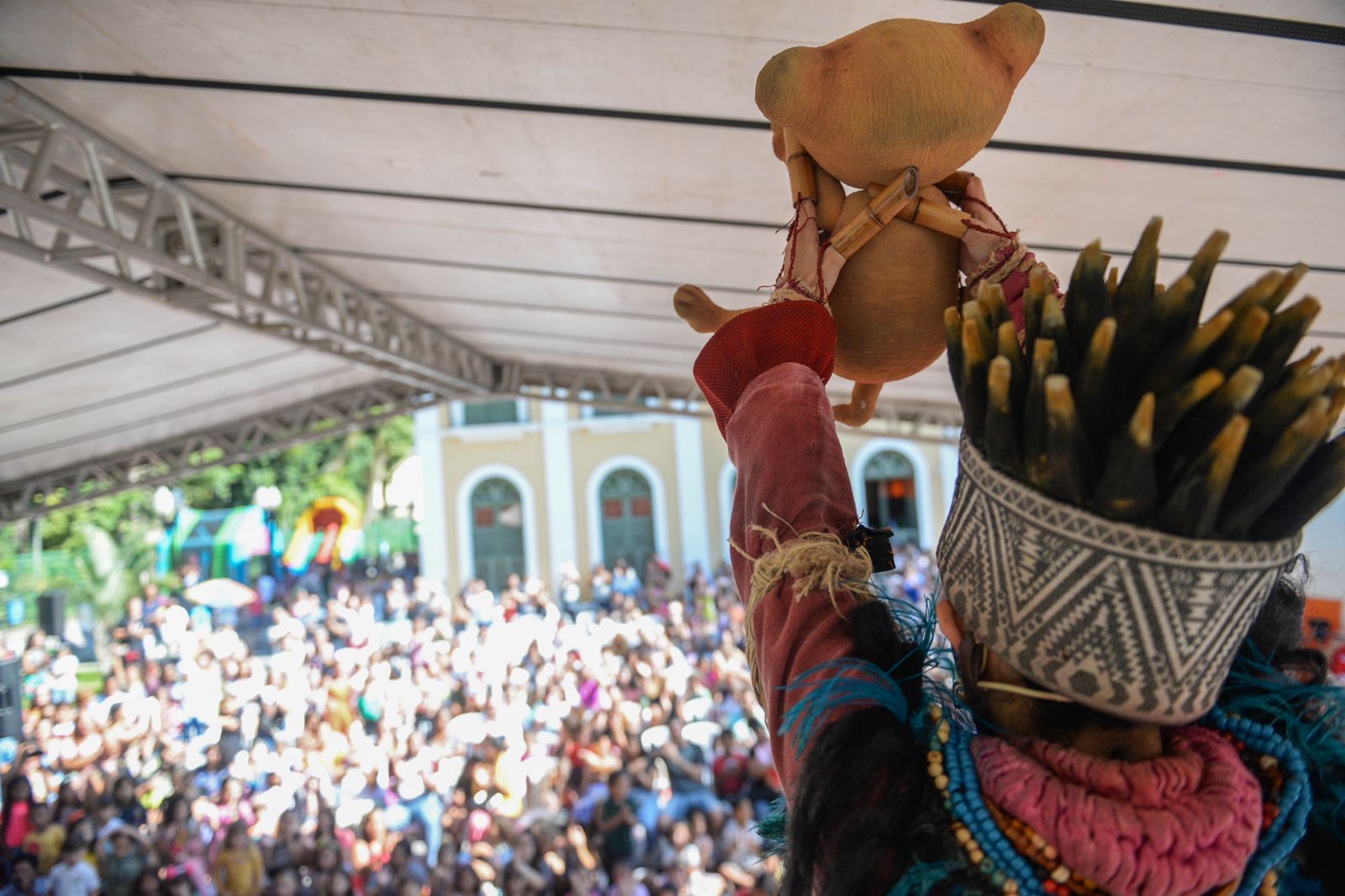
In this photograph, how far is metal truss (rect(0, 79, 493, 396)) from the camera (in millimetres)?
2928

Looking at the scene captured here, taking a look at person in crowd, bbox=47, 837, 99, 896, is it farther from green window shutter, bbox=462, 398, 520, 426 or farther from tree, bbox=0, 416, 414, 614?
tree, bbox=0, 416, 414, 614

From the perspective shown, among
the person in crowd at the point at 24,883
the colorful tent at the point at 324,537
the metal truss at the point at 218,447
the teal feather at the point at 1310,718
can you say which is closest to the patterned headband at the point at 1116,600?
the teal feather at the point at 1310,718

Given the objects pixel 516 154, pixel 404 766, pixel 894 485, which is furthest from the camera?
pixel 894 485

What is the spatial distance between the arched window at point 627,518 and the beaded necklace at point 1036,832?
12.9 m

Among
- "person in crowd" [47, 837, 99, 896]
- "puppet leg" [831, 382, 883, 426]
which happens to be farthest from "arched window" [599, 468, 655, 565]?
"puppet leg" [831, 382, 883, 426]

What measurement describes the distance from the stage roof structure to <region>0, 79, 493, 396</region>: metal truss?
0.05ft

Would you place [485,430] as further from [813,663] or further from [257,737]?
[813,663]

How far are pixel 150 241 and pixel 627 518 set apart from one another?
34.4ft

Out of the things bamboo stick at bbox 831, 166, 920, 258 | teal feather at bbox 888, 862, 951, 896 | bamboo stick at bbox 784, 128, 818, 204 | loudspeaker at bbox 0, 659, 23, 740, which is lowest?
loudspeaker at bbox 0, 659, 23, 740

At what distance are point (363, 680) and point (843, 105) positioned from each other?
803 centimetres

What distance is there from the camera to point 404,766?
6121 millimetres

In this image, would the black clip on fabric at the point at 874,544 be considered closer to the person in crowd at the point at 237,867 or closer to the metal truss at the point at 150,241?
the metal truss at the point at 150,241

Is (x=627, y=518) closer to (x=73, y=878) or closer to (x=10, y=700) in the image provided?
(x=10, y=700)

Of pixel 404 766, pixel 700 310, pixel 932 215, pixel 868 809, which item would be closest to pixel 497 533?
pixel 404 766
